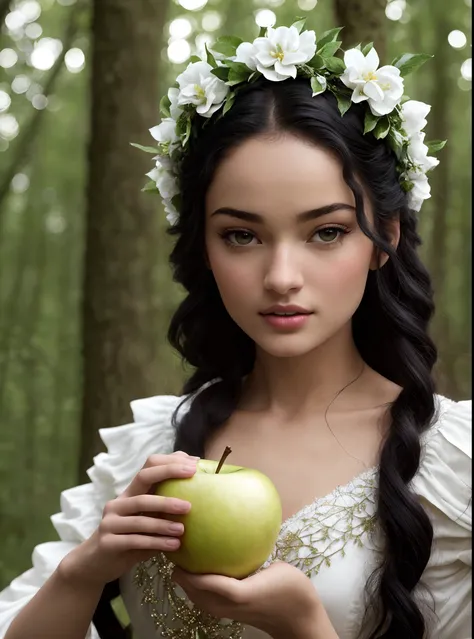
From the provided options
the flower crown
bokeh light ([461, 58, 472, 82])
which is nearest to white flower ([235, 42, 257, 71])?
the flower crown

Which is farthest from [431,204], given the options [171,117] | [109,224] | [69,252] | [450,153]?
[171,117]

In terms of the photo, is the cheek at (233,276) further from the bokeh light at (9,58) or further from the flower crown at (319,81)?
the bokeh light at (9,58)

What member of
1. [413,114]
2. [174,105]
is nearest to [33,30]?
[174,105]

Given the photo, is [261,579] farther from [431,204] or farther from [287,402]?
[431,204]

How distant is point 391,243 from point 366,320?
0.20 meters

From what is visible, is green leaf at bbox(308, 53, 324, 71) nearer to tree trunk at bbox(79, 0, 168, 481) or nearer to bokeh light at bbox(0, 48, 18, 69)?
tree trunk at bbox(79, 0, 168, 481)

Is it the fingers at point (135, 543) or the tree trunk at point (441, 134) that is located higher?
the tree trunk at point (441, 134)

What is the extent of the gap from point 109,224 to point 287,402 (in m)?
1.56

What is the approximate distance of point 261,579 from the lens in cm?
153

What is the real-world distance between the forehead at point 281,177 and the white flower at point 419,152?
0.26 metres

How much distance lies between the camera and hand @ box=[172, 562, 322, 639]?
59.2 inches

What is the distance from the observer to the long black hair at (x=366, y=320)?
1.81 metres

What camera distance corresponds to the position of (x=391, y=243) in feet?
6.45

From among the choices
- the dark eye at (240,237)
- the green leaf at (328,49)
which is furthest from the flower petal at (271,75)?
the dark eye at (240,237)
